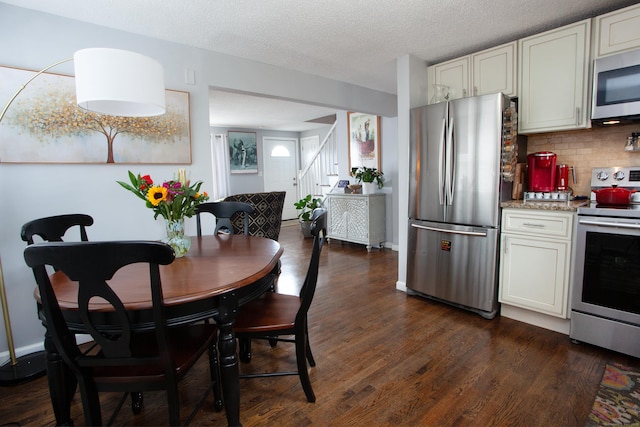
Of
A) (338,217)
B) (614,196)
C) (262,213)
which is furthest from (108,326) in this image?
(338,217)

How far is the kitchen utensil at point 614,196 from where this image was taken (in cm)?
225

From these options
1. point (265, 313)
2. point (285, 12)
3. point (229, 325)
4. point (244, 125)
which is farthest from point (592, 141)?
point (244, 125)

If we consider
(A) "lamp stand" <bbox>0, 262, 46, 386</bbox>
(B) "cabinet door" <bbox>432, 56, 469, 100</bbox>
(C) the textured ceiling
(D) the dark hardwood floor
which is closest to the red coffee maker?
(B) "cabinet door" <bbox>432, 56, 469, 100</bbox>

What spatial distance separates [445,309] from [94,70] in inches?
118

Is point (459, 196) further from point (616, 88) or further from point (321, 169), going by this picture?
point (321, 169)

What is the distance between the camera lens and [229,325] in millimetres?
1324

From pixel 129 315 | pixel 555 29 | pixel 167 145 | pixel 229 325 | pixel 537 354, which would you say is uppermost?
pixel 555 29

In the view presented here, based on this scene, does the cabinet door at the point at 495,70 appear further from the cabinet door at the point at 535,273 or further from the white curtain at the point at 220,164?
the white curtain at the point at 220,164

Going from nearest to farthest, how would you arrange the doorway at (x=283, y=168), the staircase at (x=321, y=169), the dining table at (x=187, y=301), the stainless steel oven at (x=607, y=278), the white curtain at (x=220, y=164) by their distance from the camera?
the dining table at (x=187, y=301), the stainless steel oven at (x=607, y=278), the staircase at (x=321, y=169), the white curtain at (x=220, y=164), the doorway at (x=283, y=168)

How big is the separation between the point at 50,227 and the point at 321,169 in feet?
19.3

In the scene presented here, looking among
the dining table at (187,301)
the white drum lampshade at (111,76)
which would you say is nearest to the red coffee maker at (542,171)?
the dining table at (187,301)

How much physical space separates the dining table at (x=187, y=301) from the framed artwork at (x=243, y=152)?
21.7ft

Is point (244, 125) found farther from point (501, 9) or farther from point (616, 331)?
point (616, 331)

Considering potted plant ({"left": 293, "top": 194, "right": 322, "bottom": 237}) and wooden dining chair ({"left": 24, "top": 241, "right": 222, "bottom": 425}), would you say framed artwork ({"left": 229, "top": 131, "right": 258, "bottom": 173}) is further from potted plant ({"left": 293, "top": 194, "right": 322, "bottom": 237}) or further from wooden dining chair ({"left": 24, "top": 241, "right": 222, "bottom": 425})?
wooden dining chair ({"left": 24, "top": 241, "right": 222, "bottom": 425})
